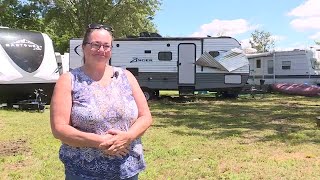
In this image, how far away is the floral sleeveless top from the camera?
2652 mm

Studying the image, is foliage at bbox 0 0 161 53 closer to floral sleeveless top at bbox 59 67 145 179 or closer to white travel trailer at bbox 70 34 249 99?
white travel trailer at bbox 70 34 249 99

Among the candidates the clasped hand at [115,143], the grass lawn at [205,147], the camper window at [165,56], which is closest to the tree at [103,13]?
the camper window at [165,56]

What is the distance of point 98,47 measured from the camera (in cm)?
275

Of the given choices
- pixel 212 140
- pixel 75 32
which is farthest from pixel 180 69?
pixel 75 32

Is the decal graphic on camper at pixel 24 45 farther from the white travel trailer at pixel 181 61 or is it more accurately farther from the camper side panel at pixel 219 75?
the camper side panel at pixel 219 75

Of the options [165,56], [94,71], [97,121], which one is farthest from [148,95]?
[97,121]

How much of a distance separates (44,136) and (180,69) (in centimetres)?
961

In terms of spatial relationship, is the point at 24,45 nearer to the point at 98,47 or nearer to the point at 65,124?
the point at 98,47

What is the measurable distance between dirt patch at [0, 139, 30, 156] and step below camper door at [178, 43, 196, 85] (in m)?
10.1

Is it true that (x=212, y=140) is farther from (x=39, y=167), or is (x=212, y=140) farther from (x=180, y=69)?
(x=180, y=69)

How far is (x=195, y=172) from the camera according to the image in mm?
5609

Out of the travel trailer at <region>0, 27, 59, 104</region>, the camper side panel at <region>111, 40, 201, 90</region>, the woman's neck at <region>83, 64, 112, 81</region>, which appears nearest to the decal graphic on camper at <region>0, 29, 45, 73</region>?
the travel trailer at <region>0, 27, 59, 104</region>

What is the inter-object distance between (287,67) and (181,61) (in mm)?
8876

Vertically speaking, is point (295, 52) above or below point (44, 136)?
above
